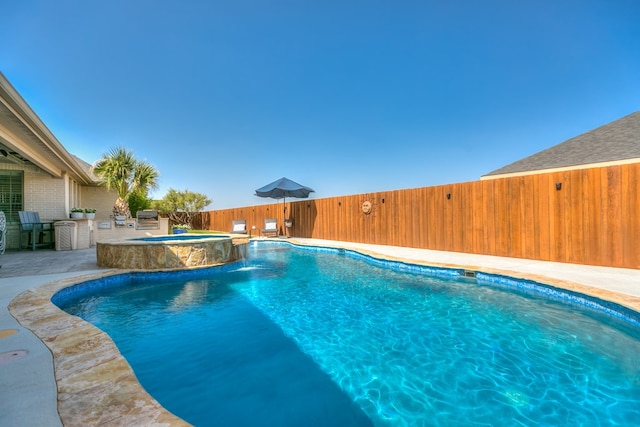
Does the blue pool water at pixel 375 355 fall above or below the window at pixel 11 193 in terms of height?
below

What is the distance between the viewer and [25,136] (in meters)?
6.04

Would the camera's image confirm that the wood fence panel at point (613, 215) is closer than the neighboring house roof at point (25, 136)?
No

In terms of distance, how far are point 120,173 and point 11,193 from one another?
3.77 metres

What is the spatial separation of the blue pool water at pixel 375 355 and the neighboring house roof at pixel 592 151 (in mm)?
7681

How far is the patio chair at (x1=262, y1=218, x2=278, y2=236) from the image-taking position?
→ 14.0 meters

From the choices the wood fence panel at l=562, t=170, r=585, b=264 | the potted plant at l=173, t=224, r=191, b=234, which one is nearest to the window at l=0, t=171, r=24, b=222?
the potted plant at l=173, t=224, r=191, b=234

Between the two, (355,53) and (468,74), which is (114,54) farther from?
(468,74)

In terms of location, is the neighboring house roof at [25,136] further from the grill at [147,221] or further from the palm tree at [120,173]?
the grill at [147,221]

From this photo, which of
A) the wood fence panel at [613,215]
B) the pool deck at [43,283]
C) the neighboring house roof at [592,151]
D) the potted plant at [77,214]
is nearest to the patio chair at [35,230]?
the potted plant at [77,214]

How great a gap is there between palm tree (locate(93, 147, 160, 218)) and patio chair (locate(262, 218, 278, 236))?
617 cm

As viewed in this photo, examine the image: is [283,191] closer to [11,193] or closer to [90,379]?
[11,193]

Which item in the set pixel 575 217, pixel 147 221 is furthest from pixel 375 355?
pixel 147 221

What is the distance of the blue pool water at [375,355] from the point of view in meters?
2.00

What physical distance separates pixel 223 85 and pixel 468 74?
31.4 feet
